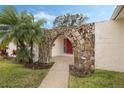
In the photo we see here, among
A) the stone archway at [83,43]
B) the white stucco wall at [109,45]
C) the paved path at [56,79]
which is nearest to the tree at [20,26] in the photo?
the stone archway at [83,43]

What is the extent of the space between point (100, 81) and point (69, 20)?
72.1 ft

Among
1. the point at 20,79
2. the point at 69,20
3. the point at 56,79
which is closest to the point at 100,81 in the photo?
the point at 56,79

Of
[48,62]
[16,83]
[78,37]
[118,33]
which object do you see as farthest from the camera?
[48,62]

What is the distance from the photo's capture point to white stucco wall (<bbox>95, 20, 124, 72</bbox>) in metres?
11.2

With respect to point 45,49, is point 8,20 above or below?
above

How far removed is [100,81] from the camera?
9148mm

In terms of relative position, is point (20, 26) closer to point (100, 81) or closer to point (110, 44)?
point (110, 44)

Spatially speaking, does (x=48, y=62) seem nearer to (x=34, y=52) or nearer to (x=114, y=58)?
(x=34, y=52)

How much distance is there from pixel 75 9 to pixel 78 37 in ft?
68.1

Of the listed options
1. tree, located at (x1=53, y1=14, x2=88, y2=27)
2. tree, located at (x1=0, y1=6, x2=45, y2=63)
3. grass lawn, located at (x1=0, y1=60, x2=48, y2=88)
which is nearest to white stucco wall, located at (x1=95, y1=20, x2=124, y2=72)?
grass lawn, located at (x1=0, y1=60, x2=48, y2=88)

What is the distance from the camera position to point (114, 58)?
11.4 metres

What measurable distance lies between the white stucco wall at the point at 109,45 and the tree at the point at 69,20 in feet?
61.9
